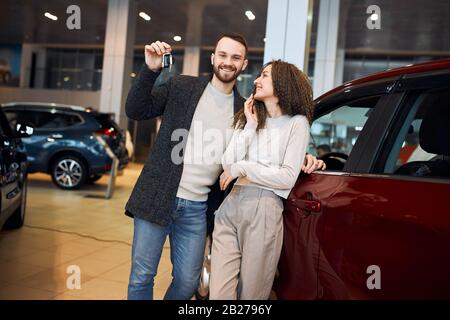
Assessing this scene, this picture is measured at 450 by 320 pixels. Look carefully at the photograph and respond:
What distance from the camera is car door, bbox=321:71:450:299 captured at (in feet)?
4.41

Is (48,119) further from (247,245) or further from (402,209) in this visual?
(402,209)

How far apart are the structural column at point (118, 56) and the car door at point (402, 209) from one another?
32.2ft

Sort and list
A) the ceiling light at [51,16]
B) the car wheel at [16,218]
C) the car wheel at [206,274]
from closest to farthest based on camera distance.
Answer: the car wheel at [206,274] < the car wheel at [16,218] < the ceiling light at [51,16]

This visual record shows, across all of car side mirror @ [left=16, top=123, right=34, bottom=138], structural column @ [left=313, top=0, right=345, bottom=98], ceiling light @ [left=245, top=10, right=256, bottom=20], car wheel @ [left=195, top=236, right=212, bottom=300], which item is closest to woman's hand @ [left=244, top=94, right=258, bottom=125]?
car wheel @ [left=195, top=236, right=212, bottom=300]

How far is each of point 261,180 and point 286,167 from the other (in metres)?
0.11

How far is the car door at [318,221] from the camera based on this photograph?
Result: 5.51ft

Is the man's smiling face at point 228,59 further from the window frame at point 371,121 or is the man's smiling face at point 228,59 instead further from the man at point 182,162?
the window frame at point 371,121

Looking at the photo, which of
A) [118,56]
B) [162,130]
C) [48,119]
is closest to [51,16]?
[118,56]

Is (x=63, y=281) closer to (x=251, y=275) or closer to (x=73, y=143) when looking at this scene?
(x=251, y=275)

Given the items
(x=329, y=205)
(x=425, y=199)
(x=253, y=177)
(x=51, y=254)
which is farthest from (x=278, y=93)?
(x=51, y=254)

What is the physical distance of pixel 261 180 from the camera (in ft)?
5.72

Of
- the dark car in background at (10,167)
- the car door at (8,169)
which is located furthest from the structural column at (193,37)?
the car door at (8,169)

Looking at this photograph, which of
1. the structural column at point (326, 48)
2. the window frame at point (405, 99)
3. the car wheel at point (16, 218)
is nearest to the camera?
the window frame at point (405, 99)

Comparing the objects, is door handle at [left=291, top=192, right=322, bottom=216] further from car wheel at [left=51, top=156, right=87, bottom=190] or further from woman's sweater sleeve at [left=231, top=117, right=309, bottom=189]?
car wheel at [left=51, top=156, right=87, bottom=190]
